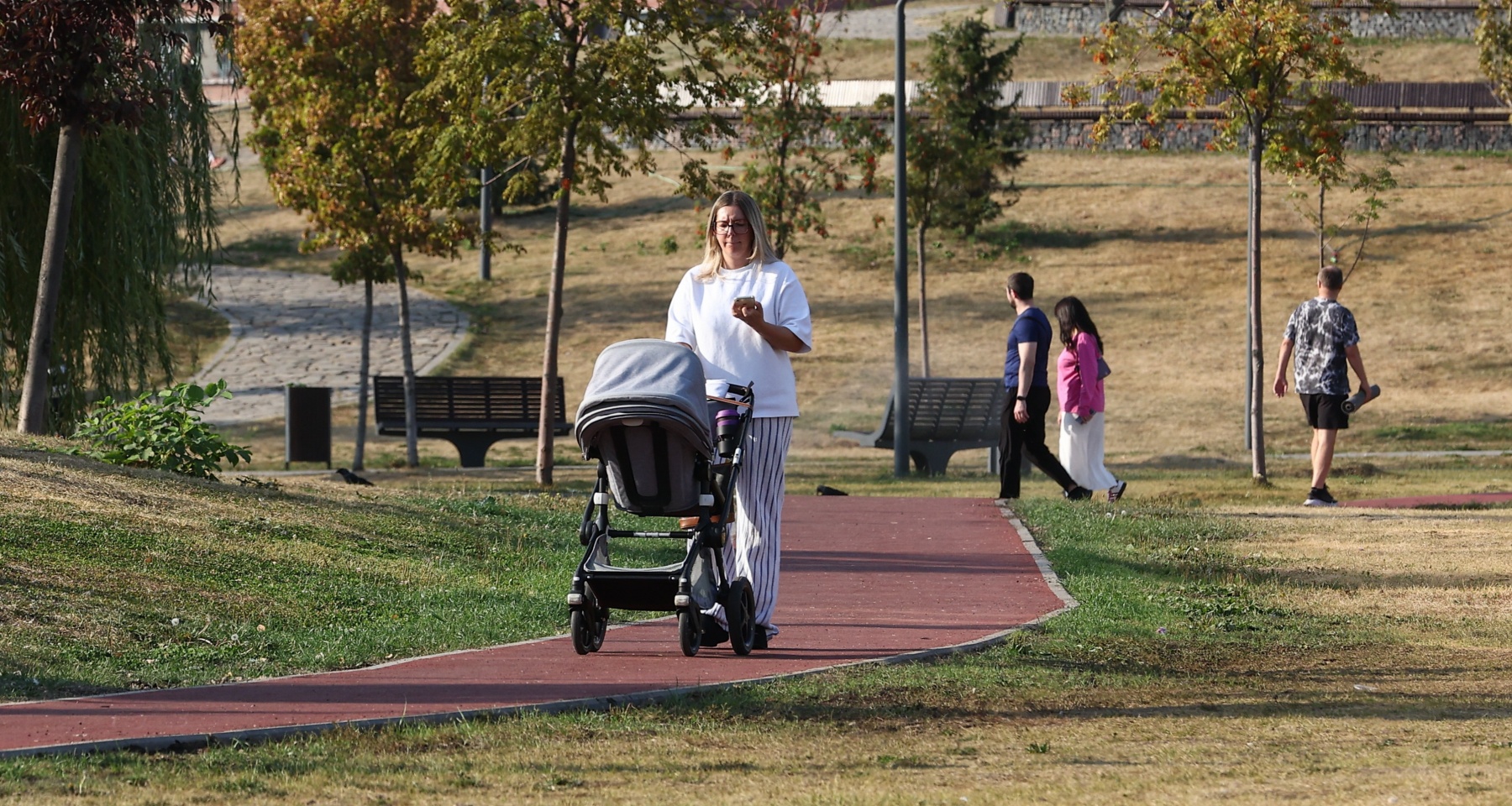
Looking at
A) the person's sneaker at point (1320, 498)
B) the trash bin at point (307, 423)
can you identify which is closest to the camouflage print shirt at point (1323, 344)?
the person's sneaker at point (1320, 498)

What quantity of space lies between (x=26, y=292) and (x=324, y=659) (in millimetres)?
10682

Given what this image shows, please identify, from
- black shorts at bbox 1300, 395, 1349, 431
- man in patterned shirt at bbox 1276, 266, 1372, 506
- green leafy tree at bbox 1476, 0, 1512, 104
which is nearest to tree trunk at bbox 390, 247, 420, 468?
man in patterned shirt at bbox 1276, 266, 1372, 506

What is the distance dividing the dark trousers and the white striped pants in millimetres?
7387

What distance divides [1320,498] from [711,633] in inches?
352

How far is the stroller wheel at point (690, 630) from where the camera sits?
285 inches

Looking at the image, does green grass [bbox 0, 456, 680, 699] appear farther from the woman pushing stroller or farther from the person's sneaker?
the person's sneaker

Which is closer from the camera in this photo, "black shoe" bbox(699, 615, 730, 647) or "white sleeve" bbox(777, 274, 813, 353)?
"white sleeve" bbox(777, 274, 813, 353)

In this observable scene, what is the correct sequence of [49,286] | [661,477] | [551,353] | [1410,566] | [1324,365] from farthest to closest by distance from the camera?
[551,353]
[1324,365]
[49,286]
[1410,566]
[661,477]

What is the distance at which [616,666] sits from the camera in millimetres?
7332

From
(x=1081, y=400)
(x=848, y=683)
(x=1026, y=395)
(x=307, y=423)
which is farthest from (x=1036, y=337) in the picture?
(x=307, y=423)

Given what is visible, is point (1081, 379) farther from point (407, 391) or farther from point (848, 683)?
point (407, 391)

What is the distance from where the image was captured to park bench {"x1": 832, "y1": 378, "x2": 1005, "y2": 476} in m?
21.5

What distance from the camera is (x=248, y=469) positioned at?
22578 mm

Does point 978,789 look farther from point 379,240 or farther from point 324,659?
point 379,240
